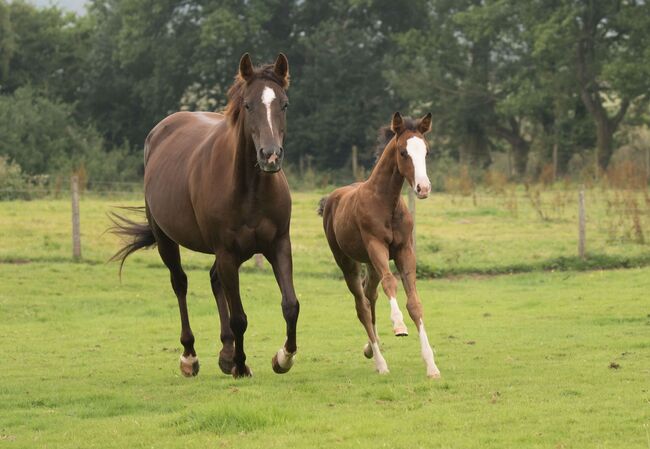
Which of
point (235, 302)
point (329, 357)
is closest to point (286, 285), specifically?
point (235, 302)

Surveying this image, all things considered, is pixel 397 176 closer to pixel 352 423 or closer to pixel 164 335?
pixel 352 423

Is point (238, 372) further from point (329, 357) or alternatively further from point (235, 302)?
point (329, 357)

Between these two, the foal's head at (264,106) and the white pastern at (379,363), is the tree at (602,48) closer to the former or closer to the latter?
the white pastern at (379,363)

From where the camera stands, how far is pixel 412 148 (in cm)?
903

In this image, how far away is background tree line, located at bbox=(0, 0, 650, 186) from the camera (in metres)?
45.1

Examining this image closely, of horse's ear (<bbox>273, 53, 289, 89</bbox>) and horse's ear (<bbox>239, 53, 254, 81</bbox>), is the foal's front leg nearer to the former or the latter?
horse's ear (<bbox>273, 53, 289, 89</bbox>)

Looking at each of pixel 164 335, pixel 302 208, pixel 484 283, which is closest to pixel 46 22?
pixel 302 208

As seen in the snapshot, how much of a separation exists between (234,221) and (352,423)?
7.88 ft

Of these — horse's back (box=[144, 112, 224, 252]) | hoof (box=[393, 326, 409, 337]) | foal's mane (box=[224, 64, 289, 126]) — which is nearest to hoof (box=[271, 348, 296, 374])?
hoof (box=[393, 326, 409, 337])

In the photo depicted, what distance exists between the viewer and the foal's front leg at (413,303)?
8.62 m

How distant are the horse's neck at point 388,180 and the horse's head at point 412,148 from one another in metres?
0.13

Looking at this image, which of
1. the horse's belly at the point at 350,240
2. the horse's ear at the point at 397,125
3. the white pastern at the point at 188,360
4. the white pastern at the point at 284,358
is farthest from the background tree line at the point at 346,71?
the white pastern at the point at 284,358

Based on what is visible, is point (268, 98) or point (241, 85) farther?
point (241, 85)

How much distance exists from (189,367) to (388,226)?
2111 millimetres
